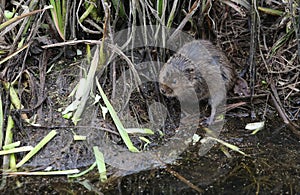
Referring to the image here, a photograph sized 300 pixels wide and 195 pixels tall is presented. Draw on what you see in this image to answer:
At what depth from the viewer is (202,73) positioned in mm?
3672

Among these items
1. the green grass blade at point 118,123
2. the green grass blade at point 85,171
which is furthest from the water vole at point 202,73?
the green grass blade at point 85,171

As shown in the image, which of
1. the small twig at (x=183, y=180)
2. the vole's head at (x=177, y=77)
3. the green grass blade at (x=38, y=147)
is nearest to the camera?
the small twig at (x=183, y=180)

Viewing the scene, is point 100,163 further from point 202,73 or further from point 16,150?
point 202,73

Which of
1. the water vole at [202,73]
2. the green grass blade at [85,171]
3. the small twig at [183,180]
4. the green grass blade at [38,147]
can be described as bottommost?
the small twig at [183,180]

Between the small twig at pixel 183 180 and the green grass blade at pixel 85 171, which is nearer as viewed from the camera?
the small twig at pixel 183 180

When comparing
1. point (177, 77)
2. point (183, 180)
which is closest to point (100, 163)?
point (183, 180)

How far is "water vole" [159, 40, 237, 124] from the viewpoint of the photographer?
11.8 ft

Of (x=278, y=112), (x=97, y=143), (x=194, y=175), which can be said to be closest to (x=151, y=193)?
(x=194, y=175)

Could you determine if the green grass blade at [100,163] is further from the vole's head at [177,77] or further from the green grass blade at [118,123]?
→ the vole's head at [177,77]

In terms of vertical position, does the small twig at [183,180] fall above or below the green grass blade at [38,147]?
below

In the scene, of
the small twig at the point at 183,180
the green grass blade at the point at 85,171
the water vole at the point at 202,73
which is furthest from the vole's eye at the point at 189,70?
the green grass blade at the point at 85,171

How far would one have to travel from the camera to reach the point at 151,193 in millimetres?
2951

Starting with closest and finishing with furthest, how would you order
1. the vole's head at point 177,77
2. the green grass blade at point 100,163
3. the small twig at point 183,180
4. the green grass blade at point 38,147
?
1. the small twig at point 183,180
2. the green grass blade at point 100,163
3. the green grass blade at point 38,147
4. the vole's head at point 177,77

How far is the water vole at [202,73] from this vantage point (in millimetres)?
3605
